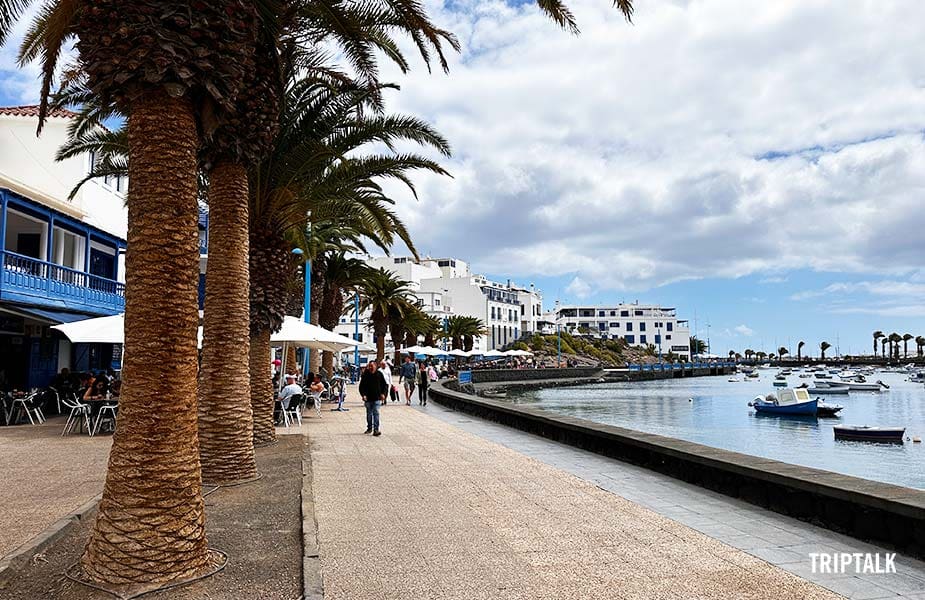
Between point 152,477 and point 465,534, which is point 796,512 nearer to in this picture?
point 465,534

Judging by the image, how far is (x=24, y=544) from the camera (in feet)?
20.3

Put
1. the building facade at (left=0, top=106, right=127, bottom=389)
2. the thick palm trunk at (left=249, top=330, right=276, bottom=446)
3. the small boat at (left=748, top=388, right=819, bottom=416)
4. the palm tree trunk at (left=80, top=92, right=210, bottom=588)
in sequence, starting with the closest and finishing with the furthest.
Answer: the palm tree trunk at (left=80, top=92, right=210, bottom=588) → the thick palm trunk at (left=249, top=330, right=276, bottom=446) → the building facade at (left=0, top=106, right=127, bottom=389) → the small boat at (left=748, top=388, right=819, bottom=416)

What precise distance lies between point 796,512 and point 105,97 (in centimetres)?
739

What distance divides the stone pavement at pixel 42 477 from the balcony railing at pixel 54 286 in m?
3.87

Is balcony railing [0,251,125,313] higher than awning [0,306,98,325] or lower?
higher

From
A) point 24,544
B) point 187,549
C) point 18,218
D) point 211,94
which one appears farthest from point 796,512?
point 18,218

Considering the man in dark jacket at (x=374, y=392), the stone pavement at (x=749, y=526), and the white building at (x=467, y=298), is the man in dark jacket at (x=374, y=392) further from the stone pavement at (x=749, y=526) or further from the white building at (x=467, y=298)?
the white building at (x=467, y=298)

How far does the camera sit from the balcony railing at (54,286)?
1744 cm

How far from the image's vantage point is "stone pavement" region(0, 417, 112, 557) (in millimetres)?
7113

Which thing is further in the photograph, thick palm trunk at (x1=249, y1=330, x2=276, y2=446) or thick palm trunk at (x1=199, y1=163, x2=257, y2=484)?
thick palm trunk at (x1=249, y1=330, x2=276, y2=446)

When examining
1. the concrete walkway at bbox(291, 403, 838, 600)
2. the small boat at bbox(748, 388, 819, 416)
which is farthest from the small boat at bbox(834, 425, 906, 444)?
the concrete walkway at bbox(291, 403, 838, 600)

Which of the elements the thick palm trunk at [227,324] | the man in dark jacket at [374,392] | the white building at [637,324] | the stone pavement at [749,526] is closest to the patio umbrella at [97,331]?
the man in dark jacket at [374,392]
